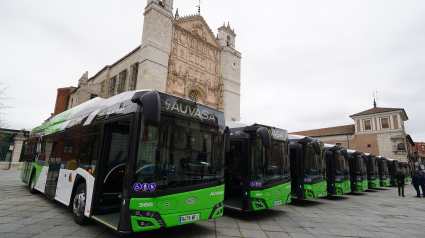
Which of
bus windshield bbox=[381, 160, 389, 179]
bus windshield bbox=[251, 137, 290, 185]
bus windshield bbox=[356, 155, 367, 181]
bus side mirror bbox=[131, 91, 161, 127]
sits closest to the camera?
bus side mirror bbox=[131, 91, 161, 127]

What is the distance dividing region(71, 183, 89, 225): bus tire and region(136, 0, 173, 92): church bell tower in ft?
49.0

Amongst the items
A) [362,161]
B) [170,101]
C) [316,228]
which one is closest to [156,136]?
[170,101]

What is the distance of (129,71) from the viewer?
20938 millimetres

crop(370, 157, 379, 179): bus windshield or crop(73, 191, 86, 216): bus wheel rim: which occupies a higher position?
crop(370, 157, 379, 179): bus windshield

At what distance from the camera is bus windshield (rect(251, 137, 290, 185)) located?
5016 mm

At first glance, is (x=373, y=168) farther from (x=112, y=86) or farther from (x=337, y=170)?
(x=112, y=86)

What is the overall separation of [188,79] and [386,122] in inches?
1029

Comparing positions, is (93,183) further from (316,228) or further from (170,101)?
(316,228)

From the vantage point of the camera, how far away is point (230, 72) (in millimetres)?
26484

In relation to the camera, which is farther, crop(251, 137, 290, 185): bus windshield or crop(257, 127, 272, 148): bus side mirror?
crop(251, 137, 290, 185): bus windshield

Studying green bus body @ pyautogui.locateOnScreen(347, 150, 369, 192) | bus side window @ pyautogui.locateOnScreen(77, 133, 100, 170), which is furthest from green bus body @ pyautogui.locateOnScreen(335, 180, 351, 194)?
bus side window @ pyautogui.locateOnScreen(77, 133, 100, 170)

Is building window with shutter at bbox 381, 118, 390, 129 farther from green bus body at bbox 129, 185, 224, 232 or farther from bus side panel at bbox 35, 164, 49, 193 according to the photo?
bus side panel at bbox 35, 164, 49, 193

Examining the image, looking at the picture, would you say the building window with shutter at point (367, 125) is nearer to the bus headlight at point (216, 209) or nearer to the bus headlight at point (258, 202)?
the bus headlight at point (258, 202)

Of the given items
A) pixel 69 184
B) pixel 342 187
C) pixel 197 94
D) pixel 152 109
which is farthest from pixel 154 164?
pixel 197 94
